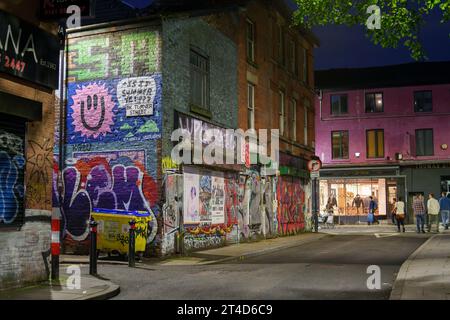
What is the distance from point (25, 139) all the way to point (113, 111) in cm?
597

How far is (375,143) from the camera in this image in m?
40.8

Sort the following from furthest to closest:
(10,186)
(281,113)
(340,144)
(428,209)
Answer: (340,144) < (428,209) < (281,113) < (10,186)

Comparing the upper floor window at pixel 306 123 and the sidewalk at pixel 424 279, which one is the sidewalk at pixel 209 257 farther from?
the upper floor window at pixel 306 123

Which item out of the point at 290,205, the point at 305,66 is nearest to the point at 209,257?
the point at 290,205

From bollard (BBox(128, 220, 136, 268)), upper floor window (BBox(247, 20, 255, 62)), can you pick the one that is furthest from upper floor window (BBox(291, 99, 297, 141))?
bollard (BBox(128, 220, 136, 268))

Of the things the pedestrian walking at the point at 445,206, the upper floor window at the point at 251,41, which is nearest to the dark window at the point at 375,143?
the pedestrian walking at the point at 445,206

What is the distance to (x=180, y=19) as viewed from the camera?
16.5 metres

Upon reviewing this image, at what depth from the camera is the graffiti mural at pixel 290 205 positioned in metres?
25.0

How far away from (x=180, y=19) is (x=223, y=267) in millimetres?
7532

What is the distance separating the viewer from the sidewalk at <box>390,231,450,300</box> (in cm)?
832

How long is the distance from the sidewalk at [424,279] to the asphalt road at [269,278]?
10.2 inches

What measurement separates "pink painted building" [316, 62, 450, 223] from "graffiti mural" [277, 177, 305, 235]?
501 inches

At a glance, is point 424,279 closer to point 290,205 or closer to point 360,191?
point 290,205
